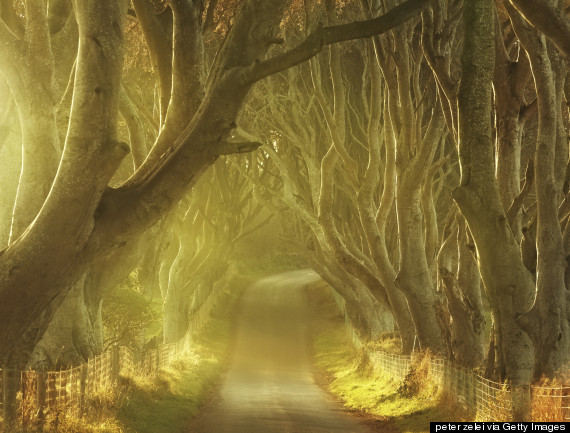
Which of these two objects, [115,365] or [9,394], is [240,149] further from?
[115,365]

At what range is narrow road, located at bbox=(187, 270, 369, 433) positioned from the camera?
1593 centimetres

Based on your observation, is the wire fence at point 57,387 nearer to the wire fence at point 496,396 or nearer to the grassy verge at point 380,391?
the grassy verge at point 380,391

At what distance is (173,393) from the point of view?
19312mm

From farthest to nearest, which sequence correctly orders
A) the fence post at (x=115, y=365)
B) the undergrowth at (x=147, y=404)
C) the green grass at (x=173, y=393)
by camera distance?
the fence post at (x=115, y=365) → the green grass at (x=173, y=393) → the undergrowth at (x=147, y=404)

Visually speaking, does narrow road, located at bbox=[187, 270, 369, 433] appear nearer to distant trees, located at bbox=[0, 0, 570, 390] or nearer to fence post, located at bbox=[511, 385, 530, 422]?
distant trees, located at bbox=[0, 0, 570, 390]

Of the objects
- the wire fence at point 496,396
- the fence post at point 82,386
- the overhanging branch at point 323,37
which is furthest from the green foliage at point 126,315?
the overhanging branch at point 323,37

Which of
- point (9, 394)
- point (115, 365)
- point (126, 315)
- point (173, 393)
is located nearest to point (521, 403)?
point (9, 394)

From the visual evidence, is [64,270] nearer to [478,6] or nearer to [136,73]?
[478,6]

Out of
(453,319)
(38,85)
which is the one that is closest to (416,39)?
(453,319)

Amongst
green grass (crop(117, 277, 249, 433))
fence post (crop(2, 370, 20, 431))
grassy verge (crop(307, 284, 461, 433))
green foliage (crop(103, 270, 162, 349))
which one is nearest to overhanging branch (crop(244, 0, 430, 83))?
fence post (crop(2, 370, 20, 431))

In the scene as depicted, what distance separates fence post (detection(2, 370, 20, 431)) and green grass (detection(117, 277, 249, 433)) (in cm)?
370

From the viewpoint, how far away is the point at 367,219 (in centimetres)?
2044

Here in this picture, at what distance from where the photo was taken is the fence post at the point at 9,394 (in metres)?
9.21

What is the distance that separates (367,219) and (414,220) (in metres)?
2.75
